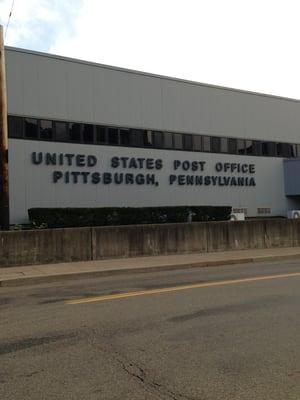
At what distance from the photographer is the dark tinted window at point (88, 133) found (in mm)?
28547

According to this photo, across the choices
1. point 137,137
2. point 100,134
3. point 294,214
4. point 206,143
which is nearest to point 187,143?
point 206,143

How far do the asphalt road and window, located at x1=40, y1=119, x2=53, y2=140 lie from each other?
16.3 meters

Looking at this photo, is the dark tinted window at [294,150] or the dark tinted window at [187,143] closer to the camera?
the dark tinted window at [187,143]

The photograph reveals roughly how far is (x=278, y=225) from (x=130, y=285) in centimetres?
1104

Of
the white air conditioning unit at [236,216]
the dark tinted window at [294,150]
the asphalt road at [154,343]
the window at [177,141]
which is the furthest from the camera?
the dark tinted window at [294,150]

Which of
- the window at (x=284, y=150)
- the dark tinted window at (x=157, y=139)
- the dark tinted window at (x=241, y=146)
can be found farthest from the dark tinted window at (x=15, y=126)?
the window at (x=284, y=150)

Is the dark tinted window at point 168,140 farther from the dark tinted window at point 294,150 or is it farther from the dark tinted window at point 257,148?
the dark tinted window at point 294,150

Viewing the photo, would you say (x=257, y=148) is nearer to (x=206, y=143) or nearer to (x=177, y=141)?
(x=206, y=143)

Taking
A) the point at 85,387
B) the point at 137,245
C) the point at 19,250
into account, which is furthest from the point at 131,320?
the point at 137,245

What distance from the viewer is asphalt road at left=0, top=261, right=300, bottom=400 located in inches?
201

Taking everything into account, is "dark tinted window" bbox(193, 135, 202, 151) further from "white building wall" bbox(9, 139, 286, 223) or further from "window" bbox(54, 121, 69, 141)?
"window" bbox(54, 121, 69, 141)

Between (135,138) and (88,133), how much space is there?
2967 mm

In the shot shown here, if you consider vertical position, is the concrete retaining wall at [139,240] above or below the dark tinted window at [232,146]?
below

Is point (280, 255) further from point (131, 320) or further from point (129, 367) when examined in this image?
point (129, 367)
